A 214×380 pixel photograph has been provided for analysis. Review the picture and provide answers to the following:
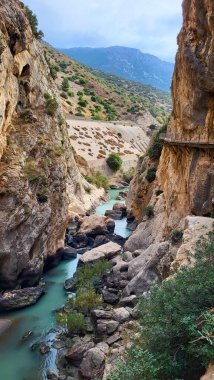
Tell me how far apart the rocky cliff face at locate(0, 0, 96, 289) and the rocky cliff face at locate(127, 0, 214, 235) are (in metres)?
9.11

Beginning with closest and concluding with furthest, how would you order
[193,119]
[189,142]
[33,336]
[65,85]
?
[33,336]
[193,119]
[189,142]
[65,85]

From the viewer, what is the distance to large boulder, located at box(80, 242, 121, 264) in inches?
1195

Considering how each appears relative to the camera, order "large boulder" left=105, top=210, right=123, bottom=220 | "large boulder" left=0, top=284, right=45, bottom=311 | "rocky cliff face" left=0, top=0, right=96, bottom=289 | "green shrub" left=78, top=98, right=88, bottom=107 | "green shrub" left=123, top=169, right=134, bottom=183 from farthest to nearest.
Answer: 1. "green shrub" left=78, top=98, right=88, bottom=107
2. "green shrub" left=123, top=169, right=134, bottom=183
3. "large boulder" left=105, top=210, right=123, bottom=220
4. "rocky cliff face" left=0, top=0, right=96, bottom=289
5. "large boulder" left=0, top=284, right=45, bottom=311

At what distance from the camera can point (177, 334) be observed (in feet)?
34.6

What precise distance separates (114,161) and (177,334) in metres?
61.8

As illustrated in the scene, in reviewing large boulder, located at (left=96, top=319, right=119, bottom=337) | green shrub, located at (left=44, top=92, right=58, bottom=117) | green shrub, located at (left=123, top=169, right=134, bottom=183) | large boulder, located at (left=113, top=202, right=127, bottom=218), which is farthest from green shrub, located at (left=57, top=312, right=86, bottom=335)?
green shrub, located at (left=123, top=169, right=134, bottom=183)

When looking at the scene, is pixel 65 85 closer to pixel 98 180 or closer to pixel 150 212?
pixel 98 180

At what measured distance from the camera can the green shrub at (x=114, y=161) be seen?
236ft

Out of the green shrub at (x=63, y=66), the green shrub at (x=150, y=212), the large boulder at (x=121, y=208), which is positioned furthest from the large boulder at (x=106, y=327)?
the green shrub at (x=63, y=66)

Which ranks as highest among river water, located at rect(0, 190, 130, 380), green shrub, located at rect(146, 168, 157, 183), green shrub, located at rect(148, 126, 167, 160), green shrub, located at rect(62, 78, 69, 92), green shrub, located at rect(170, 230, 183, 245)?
green shrub, located at rect(62, 78, 69, 92)

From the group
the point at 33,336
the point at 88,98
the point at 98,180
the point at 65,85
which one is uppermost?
the point at 65,85

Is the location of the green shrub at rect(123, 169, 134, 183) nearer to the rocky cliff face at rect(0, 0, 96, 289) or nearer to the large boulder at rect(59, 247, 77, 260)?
the rocky cliff face at rect(0, 0, 96, 289)

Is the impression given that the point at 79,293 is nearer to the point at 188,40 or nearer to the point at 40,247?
the point at 40,247

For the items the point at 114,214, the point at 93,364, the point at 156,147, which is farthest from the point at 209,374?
the point at 114,214
